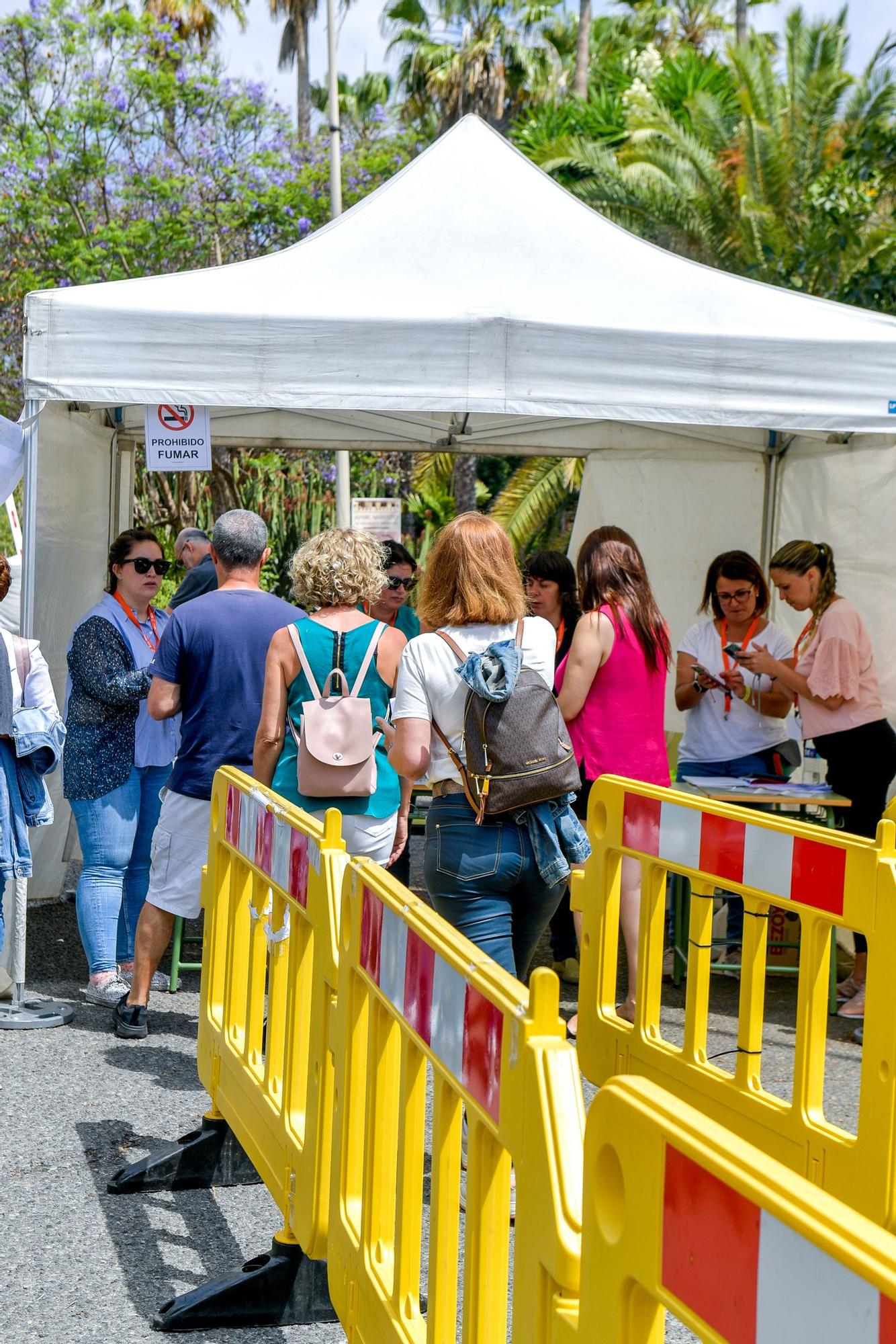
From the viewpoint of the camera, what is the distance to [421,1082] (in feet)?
7.74

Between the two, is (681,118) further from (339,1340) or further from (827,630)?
(339,1340)

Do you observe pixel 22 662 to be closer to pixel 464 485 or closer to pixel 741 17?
pixel 464 485

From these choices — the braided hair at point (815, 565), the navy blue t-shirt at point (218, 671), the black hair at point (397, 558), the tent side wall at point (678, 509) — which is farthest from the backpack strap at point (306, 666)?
the tent side wall at point (678, 509)

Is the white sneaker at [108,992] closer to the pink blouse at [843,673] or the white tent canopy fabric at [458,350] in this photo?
the white tent canopy fabric at [458,350]

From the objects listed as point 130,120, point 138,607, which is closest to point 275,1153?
point 138,607

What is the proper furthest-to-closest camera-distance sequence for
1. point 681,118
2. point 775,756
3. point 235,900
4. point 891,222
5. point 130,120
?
1. point 681,118
2. point 130,120
3. point 891,222
4. point 775,756
5. point 235,900

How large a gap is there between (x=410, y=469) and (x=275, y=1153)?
23.3 meters

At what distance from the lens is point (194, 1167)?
13.1ft

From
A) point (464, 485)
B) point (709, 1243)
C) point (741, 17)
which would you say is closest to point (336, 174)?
point (464, 485)

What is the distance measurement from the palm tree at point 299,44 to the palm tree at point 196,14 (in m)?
3.07

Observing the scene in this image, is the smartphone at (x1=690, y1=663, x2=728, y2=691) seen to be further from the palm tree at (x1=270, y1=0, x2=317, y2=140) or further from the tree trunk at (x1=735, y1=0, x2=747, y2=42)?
the tree trunk at (x1=735, y1=0, x2=747, y2=42)

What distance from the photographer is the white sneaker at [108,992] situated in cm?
574

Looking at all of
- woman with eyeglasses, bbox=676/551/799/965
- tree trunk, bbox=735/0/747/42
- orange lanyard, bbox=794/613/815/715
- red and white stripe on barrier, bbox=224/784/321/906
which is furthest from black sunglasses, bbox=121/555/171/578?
tree trunk, bbox=735/0/747/42

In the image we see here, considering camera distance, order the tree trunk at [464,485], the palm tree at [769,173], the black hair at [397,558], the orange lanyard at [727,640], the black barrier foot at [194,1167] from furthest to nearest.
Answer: the tree trunk at [464,485], the palm tree at [769,173], the black hair at [397,558], the orange lanyard at [727,640], the black barrier foot at [194,1167]
